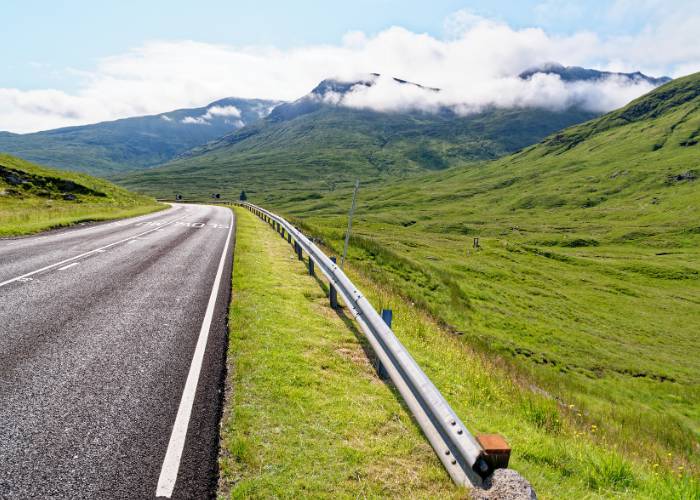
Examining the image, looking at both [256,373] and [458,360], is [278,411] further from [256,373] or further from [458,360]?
[458,360]

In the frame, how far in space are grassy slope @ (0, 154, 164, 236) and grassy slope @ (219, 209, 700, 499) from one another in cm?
2520

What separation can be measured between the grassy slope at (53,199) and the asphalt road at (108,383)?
19547 millimetres

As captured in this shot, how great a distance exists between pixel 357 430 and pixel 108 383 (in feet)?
11.9

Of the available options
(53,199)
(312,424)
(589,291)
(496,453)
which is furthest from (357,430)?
(53,199)

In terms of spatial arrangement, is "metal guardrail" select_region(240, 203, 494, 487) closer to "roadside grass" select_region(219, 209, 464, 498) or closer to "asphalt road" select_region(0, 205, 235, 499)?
"roadside grass" select_region(219, 209, 464, 498)

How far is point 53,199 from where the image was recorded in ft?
134

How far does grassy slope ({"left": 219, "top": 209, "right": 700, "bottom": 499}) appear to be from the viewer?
4.05m

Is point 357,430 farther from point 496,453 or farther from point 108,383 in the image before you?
point 108,383

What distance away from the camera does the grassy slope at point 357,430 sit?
405cm

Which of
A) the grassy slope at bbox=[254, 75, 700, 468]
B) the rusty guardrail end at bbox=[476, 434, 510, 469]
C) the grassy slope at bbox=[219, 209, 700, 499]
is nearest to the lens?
the rusty guardrail end at bbox=[476, 434, 510, 469]

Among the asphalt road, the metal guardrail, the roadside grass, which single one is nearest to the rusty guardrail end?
the metal guardrail

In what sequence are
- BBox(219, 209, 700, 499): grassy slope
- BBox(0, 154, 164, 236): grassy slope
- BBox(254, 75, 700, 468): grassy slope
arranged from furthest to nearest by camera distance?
BBox(0, 154, 164, 236): grassy slope → BBox(254, 75, 700, 468): grassy slope → BBox(219, 209, 700, 499): grassy slope

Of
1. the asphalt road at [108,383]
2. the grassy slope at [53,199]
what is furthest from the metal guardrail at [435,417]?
the grassy slope at [53,199]

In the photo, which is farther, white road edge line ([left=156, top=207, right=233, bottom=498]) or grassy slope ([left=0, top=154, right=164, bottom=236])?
grassy slope ([left=0, top=154, right=164, bottom=236])
